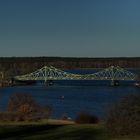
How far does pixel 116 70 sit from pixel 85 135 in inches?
5677

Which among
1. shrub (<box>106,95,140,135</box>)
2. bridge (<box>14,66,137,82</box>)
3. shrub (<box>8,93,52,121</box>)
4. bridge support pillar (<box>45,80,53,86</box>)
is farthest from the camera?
bridge (<box>14,66,137,82</box>)

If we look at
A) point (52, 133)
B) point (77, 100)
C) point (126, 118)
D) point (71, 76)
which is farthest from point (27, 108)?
point (71, 76)

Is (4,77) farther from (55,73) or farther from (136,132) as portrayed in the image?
(136,132)

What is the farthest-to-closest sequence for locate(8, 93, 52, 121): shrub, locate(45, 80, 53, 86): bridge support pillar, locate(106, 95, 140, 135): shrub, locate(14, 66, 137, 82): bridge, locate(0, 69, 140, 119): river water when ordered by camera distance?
locate(14, 66, 137, 82): bridge, locate(45, 80, 53, 86): bridge support pillar, locate(0, 69, 140, 119): river water, locate(8, 93, 52, 121): shrub, locate(106, 95, 140, 135): shrub

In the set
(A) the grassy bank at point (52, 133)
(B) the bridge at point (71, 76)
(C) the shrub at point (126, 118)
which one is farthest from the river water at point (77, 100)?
(B) the bridge at point (71, 76)

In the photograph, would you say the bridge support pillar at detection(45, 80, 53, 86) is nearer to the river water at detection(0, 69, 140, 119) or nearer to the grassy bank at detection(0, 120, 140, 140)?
the river water at detection(0, 69, 140, 119)

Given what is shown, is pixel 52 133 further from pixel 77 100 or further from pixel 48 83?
pixel 48 83

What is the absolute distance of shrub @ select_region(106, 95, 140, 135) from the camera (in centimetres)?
1756

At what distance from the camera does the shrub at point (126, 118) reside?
57.6ft

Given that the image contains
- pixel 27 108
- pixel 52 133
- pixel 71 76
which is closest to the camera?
pixel 52 133

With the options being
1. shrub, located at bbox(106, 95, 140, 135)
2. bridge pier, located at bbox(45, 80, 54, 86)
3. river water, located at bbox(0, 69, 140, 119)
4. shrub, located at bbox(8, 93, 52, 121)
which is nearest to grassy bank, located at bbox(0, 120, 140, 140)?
shrub, located at bbox(106, 95, 140, 135)

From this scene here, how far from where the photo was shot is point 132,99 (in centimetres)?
1786

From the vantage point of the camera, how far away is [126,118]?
17.6 metres

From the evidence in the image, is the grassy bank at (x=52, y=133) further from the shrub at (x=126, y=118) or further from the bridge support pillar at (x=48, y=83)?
the bridge support pillar at (x=48, y=83)
